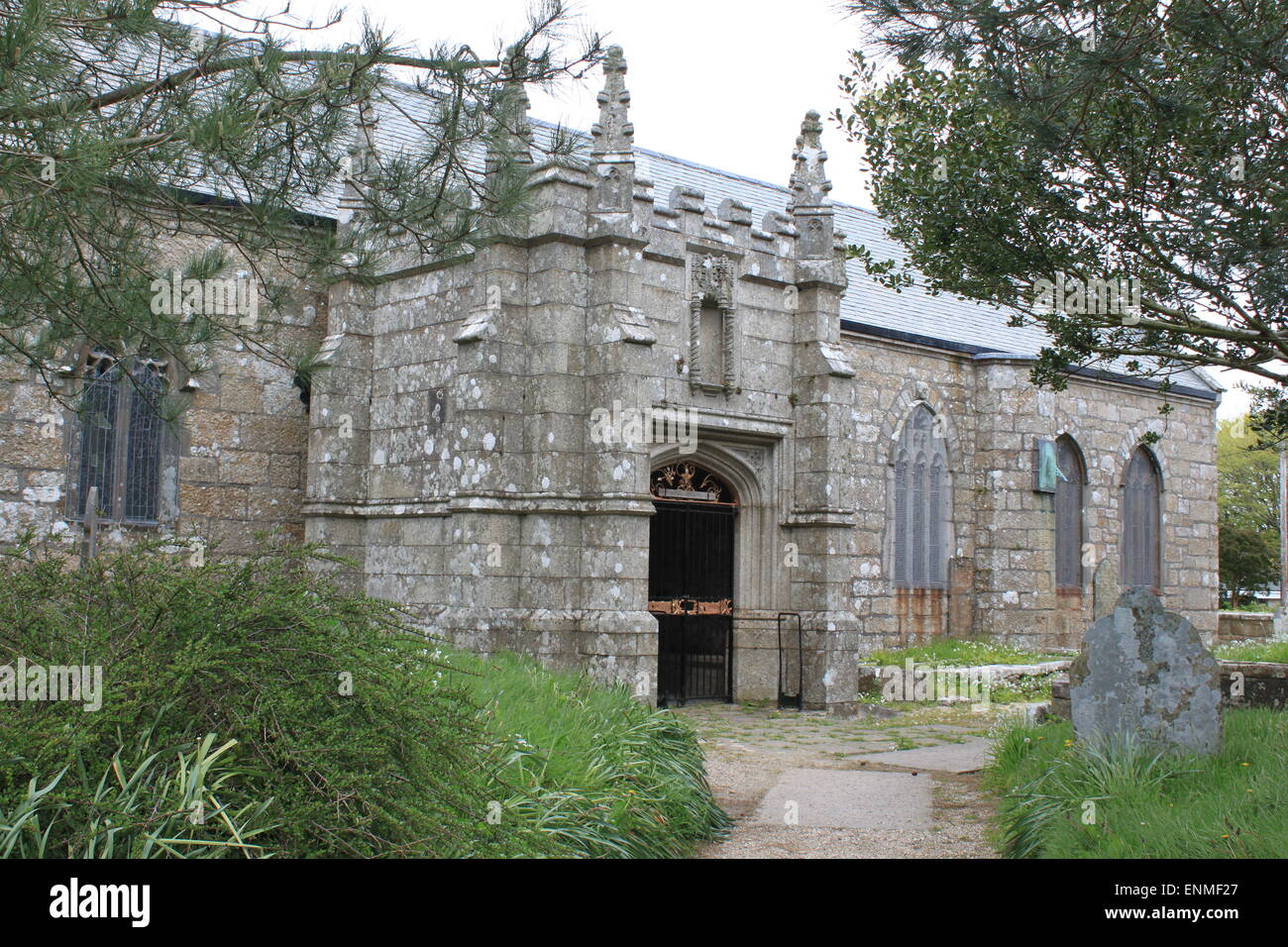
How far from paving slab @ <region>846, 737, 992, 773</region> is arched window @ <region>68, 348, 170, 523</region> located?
776 centimetres

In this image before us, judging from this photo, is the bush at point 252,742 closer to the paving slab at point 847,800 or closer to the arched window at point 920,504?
the paving slab at point 847,800

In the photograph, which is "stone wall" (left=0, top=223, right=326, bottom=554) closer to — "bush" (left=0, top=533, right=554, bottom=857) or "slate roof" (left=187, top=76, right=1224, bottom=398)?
"slate roof" (left=187, top=76, right=1224, bottom=398)

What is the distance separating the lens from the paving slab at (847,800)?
8.21m

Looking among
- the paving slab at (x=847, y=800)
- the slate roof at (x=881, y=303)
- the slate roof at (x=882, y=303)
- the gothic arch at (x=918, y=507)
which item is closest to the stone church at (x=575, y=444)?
the paving slab at (x=847, y=800)

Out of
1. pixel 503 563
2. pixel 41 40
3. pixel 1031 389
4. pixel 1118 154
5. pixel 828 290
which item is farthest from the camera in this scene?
pixel 1031 389

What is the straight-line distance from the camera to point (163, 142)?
20.3 feet

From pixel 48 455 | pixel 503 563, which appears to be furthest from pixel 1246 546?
pixel 48 455

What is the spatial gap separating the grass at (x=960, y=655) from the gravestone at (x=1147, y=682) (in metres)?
9.62

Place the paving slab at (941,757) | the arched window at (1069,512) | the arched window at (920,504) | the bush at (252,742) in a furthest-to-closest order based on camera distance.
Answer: the arched window at (1069,512) < the arched window at (920,504) < the paving slab at (941,757) < the bush at (252,742)

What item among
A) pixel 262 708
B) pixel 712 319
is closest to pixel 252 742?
pixel 262 708

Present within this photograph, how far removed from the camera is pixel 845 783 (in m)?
9.65

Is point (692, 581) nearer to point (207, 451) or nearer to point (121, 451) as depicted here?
point (207, 451)

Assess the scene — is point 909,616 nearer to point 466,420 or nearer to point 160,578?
point 466,420
